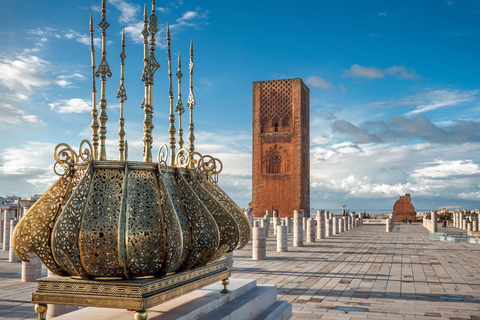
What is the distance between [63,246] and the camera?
9.42ft

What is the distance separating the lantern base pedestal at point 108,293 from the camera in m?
2.79

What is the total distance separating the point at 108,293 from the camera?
2838 mm

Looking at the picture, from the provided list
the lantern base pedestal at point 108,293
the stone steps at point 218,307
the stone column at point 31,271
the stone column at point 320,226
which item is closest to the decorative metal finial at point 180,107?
the stone steps at point 218,307

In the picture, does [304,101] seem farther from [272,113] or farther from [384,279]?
[384,279]

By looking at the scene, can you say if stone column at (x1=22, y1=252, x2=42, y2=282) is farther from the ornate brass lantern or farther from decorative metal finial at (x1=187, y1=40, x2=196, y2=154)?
the ornate brass lantern

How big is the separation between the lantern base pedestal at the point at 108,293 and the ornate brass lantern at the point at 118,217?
52mm

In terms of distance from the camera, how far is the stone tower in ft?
116

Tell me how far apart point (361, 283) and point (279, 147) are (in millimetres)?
28456

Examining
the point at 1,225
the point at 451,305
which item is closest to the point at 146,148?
the point at 451,305

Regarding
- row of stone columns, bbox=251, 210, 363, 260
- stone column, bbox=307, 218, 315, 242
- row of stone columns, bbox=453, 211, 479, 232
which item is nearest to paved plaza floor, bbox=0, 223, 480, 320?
row of stone columns, bbox=251, 210, 363, 260

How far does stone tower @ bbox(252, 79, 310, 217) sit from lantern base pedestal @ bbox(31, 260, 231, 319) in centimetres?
3241

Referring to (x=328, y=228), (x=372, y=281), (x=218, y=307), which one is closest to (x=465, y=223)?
(x=328, y=228)

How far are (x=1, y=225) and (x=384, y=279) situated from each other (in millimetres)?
13555

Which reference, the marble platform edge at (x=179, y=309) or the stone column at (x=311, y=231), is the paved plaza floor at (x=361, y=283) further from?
the stone column at (x=311, y=231)
